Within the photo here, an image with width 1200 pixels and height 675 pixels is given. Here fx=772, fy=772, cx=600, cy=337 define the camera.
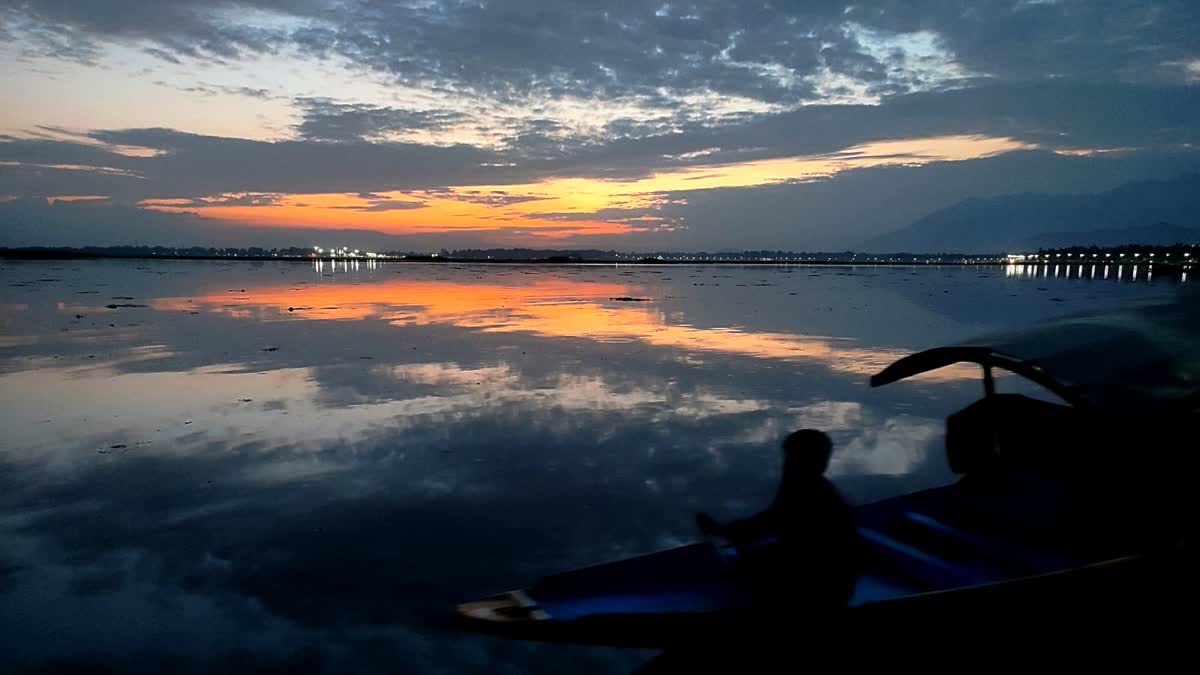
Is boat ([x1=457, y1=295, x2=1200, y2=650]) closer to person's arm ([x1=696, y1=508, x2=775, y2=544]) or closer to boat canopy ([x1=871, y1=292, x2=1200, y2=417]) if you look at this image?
boat canopy ([x1=871, y1=292, x2=1200, y2=417])

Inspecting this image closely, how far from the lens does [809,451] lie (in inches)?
190

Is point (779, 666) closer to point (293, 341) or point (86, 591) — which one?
point (86, 591)

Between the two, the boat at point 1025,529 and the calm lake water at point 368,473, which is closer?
the boat at point 1025,529

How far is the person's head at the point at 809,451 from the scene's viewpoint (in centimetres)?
484

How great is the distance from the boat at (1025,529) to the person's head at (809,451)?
891mm

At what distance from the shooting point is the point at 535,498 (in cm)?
888

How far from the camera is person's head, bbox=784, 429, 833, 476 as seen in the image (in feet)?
15.9

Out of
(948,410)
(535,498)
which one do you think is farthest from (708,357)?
(535,498)

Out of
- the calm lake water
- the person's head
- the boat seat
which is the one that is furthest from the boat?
the calm lake water

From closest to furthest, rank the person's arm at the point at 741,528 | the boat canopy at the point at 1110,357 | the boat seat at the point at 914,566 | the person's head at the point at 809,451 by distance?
the person's head at the point at 809,451 → the person's arm at the point at 741,528 → the boat seat at the point at 914,566 → the boat canopy at the point at 1110,357

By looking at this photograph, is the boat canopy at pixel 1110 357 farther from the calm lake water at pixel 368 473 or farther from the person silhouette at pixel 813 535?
the person silhouette at pixel 813 535

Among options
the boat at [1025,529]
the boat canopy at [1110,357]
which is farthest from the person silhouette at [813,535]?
the boat canopy at [1110,357]

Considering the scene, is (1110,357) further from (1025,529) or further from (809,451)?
(809,451)

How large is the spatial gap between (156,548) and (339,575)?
2.05 m
